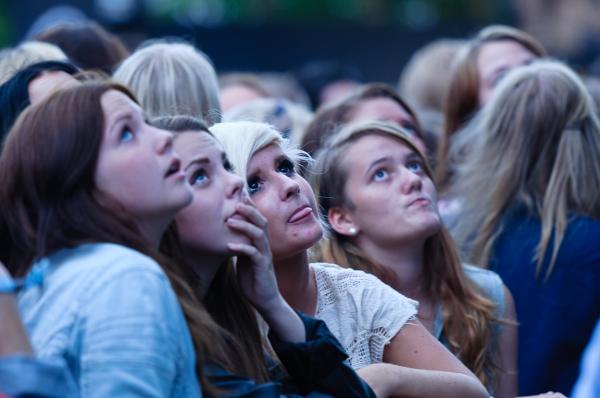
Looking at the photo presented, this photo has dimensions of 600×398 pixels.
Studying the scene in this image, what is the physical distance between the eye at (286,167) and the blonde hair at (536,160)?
1445mm

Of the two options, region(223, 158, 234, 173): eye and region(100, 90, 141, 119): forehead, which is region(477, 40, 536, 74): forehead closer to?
region(223, 158, 234, 173): eye

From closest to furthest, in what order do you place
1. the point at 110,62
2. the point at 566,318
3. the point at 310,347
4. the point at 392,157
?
the point at 310,347 → the point at 392,157 → the point at 566,318 → the point at 110,62

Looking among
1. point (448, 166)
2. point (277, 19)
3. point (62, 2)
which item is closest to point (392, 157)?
point (448, 166)

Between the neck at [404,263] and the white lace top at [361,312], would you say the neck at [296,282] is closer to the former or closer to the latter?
the white lace top at [361,312]

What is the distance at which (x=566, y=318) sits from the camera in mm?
4512

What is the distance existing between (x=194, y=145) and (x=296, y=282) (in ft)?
2.33

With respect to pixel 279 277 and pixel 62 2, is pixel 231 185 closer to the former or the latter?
pixel 279 277

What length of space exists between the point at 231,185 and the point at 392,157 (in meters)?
1.37

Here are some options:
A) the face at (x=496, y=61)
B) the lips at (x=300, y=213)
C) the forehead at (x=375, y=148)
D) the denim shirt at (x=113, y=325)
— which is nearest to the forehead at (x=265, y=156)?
the lips at (x=300, y=213)

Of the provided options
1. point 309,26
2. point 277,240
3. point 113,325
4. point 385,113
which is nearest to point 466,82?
point 385,113

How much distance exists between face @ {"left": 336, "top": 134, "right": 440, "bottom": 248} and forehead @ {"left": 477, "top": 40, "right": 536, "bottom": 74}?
224 centimetres

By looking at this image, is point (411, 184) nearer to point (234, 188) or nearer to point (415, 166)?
point (415, 166)

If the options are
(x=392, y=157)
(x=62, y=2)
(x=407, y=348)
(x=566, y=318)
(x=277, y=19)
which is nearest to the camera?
(x=407, y=348)

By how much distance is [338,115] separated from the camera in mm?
5113
